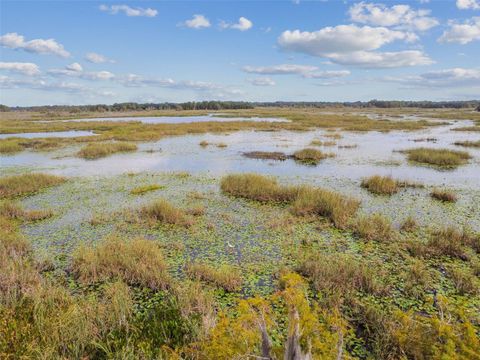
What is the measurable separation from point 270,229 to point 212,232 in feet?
7.20

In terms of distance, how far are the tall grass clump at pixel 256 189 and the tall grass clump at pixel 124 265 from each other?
727 cm

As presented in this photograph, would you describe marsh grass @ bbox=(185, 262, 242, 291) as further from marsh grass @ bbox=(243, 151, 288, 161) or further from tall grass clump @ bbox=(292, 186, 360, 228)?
marsh grass @ bbox=(243, 151, 288, 161)

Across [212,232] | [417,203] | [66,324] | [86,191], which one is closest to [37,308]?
[66,324]

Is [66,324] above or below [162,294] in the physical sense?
above

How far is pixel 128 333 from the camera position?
5.58 metres

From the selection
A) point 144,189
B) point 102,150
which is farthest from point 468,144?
point 102,150

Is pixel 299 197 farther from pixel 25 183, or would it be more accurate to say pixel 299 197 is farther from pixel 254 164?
pixel 25 183

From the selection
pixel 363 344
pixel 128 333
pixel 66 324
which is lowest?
pixel 363 344

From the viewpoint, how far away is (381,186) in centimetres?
1634

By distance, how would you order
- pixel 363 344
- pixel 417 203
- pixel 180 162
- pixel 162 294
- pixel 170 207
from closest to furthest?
1. pixel 363 344
2. pixel 162 294
3. pixel 170 207
4. pixel 417 203
5. pixel 180 162

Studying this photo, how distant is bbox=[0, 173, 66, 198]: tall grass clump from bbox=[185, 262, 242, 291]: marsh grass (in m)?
13.2

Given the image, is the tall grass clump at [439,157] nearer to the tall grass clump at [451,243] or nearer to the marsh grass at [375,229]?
the tall grass clump at [451,243]

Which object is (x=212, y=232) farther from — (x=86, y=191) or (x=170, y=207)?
(x=86, y=191)

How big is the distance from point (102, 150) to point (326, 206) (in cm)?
2361
